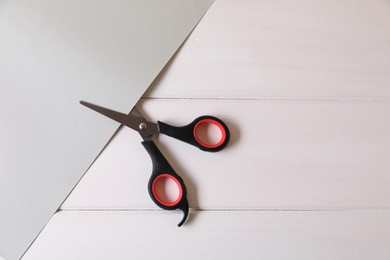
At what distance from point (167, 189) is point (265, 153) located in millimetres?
129

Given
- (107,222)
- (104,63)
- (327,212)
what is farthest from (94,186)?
(327,212)

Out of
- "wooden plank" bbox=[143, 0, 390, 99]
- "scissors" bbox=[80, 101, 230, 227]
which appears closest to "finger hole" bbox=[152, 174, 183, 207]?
"scissors" bbox=[80, 101, 230, 227]

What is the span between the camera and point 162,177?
481 mm

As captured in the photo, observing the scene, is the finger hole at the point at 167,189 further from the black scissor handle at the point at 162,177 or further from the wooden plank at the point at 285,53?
the wooden plank at the point at 285,53

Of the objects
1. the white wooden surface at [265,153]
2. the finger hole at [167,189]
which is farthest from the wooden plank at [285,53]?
the finger hole at [167,189]

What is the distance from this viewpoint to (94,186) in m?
0.50

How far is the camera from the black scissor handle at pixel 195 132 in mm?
482

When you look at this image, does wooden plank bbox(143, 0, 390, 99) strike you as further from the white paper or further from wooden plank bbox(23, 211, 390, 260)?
wooden plank bbox(23, 211, 390, 260)

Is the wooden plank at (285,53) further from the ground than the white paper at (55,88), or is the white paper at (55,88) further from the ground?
the wooden plank at (285,53)

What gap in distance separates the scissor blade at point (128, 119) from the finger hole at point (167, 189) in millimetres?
57

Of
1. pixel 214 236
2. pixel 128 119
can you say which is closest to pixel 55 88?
pixel 128 119

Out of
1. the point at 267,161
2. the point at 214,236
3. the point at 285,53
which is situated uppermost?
the point at 285,53

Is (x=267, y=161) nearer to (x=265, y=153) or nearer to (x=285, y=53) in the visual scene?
(x=265, y=153)

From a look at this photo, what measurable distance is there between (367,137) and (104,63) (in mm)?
343
